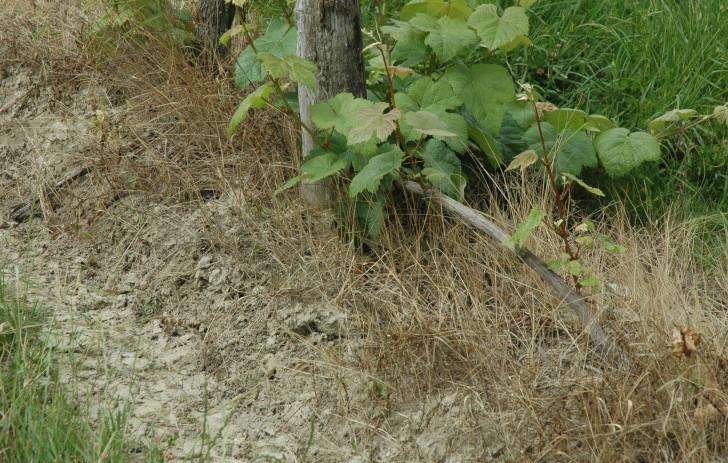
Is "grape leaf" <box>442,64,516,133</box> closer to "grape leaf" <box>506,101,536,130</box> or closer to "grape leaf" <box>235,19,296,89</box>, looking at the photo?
"grape leaf" <box>506,101,536,130</box>

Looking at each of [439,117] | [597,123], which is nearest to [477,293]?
[439,117]

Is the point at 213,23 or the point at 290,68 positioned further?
the point at 213,23

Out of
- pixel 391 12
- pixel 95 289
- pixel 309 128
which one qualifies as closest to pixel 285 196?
pixel 309 128

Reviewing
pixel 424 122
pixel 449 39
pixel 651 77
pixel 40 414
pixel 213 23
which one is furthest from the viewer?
pixel 213 23

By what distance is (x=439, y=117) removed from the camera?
277 cm

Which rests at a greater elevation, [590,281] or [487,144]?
[487,144]

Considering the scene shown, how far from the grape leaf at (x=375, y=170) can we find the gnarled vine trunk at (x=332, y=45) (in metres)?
0.34

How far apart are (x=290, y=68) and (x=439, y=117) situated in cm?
59

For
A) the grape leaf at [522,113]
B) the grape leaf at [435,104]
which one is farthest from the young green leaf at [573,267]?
the grape leaf at [522,113]

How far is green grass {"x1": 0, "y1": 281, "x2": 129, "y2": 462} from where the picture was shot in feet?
6.44

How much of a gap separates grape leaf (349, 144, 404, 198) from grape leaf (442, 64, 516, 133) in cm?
38

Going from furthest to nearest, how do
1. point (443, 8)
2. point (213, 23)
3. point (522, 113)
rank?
point (213, 23) < point (522, 113) < point (443, 8)

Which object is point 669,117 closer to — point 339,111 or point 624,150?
point 624,150

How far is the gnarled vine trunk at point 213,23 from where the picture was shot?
3684 mm
